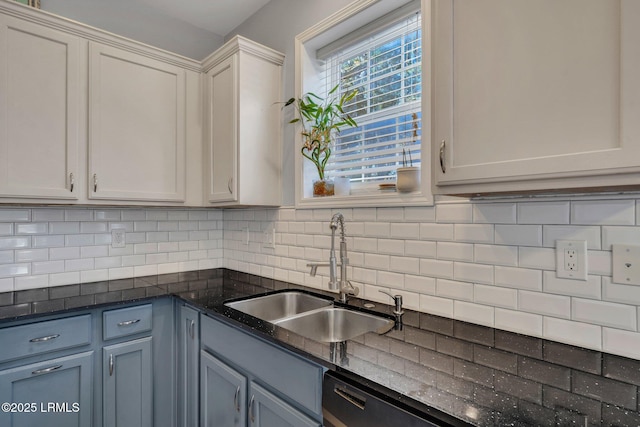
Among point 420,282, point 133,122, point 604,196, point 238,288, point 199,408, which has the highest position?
point 133,122

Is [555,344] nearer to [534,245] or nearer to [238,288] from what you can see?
[534,245]

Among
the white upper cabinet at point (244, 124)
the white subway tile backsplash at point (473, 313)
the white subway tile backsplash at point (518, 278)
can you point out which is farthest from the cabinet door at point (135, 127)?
the white subway tile backsplash at point (518, 278)

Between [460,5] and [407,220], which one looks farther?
[407,220]

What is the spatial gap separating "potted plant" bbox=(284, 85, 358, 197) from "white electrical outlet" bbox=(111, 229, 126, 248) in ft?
4.42

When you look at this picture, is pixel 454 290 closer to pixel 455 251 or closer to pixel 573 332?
pixel 455 251

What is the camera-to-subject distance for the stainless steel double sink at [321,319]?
149 cm

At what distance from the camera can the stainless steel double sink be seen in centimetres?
149

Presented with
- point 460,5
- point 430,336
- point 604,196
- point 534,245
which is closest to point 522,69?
point 460,5

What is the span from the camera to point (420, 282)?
4.89 ft

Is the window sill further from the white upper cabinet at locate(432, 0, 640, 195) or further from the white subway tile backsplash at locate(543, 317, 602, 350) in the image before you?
the white subway tile backsplash at locate(543, 317, 602, 350)

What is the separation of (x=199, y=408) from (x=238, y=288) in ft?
2.07

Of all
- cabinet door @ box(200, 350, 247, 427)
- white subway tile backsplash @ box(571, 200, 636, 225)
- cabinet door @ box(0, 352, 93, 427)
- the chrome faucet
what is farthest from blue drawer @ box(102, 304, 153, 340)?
white subway tile backsplash @ box(571, 200, 636, 225)

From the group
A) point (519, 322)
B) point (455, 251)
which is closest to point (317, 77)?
point (455, 251)

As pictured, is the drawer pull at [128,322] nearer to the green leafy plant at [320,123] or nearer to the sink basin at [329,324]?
the sink basin at [329,324]
